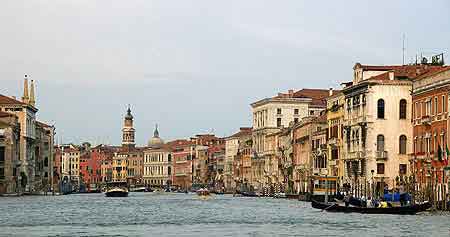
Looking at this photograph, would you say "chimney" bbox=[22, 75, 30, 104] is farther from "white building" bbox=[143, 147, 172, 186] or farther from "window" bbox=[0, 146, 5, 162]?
"white building" bbox=[143, 147, 172, 186]

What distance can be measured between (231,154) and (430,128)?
7426cm

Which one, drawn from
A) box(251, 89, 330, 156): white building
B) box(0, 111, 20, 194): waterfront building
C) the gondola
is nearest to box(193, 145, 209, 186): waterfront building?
box(251, 89, 330, 156): white building

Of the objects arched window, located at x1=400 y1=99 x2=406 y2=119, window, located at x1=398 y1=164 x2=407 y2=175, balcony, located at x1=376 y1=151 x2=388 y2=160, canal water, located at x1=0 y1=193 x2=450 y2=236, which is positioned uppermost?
arched window, located at x1=400 y1=99 x2=406 y2=119

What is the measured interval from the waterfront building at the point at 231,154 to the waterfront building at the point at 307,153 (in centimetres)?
3248

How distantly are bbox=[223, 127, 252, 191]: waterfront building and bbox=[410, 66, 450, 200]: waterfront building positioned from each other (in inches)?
2575

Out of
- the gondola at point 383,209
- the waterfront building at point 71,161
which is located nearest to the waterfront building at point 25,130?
the gondola at point 383,209

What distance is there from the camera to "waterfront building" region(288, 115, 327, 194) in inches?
2901

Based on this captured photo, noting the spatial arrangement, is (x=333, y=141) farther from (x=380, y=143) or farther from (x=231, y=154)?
(x=231, y=154)

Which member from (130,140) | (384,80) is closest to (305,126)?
(384,80)

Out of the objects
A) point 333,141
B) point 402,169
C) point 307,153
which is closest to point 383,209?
point 402,169

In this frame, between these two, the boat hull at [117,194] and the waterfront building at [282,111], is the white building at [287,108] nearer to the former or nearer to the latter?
the waterfront building at [282,111]

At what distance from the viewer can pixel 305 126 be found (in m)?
81.0

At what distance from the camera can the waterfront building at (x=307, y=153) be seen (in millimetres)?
73688

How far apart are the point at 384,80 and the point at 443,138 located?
994cm
